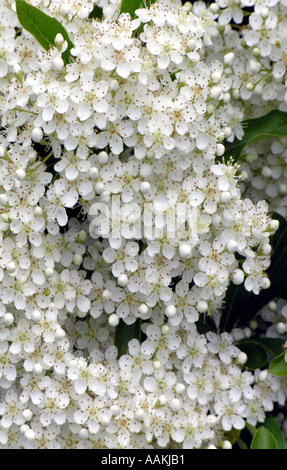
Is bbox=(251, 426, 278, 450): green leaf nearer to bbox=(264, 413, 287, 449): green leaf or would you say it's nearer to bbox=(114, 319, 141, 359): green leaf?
bbox=(264, 413, 287, 449): green leaf

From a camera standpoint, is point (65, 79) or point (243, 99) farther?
point (243, 99)

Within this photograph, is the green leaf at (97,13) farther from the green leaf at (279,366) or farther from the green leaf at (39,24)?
the green leaf at (279,366)

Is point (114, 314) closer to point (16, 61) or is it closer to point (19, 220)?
point (19, 220)

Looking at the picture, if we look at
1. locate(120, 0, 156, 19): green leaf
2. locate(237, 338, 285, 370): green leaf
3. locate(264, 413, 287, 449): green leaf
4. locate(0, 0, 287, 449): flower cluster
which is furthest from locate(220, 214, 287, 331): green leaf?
locate(120, 0, 156, 19): green leaf

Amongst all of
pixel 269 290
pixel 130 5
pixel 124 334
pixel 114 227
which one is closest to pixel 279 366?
pixel 269 290

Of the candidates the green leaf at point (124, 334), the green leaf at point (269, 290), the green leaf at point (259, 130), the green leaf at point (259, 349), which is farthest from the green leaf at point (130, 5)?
the green leaf at point (259, 349)
